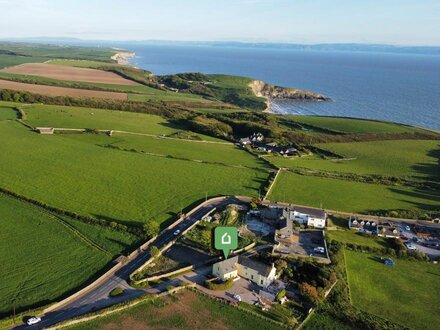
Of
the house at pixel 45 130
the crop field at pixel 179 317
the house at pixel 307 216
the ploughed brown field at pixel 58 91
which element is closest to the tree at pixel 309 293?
the crop field at pixel 179 317

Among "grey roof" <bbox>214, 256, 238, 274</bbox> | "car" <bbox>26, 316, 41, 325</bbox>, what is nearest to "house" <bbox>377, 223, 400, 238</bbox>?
"grey roof" <bbox>214, 256, 238, 274</bbox>

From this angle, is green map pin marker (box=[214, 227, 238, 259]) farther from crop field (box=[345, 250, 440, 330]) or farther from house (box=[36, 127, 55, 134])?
house (box=[36, 127, 55, 134])

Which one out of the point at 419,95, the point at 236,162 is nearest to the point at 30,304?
the point at 236,162

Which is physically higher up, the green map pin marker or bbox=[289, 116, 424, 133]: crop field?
the green map pin marker

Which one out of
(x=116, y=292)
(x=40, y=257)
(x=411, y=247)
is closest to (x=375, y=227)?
(x=411, y=247)

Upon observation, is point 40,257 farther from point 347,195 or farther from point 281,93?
point 281,93
